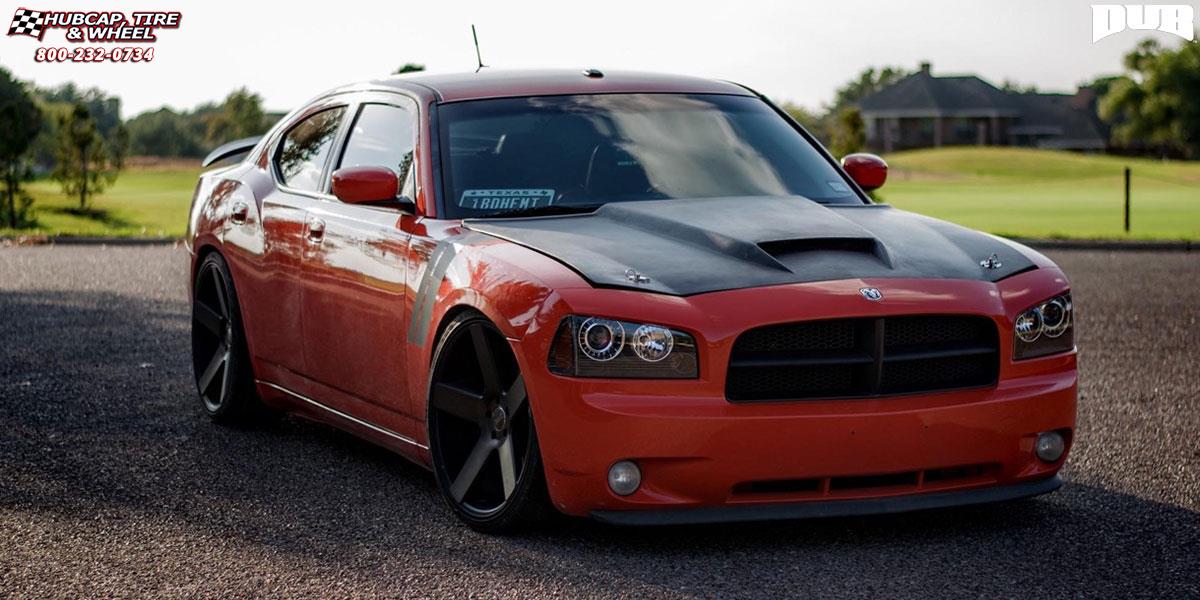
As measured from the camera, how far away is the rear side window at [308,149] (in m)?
7.52

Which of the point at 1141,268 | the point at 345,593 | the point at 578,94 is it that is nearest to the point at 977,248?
the point at 578,94

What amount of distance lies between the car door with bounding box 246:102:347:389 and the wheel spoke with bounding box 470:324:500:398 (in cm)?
164

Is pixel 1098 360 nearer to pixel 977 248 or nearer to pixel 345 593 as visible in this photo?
pixel 977 248

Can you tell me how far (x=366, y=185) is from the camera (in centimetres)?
636

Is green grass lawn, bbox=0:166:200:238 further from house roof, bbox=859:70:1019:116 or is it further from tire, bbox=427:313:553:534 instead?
house roof, bbox=859:70:1019:116

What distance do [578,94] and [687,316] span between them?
1.87 meters

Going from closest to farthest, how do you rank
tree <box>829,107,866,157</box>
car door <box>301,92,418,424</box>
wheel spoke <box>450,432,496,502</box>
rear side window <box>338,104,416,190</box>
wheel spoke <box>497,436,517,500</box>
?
wheel spoke <box>497,436,517,500</box>
wheel spoke <box>450,432,496,502</box>
car door <box>301,92,418,424</box>
rear side window <box>338,104,416,190</box>
tree <box>829,107,866,157</box>

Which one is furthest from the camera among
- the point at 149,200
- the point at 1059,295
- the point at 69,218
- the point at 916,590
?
the point at 149,200

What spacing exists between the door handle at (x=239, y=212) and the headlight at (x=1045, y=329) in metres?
3.66

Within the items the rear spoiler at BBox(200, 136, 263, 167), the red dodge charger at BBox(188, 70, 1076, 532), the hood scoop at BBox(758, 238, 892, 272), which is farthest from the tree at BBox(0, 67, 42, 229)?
the hood scoop at BBox(758, 238, 892, 272)

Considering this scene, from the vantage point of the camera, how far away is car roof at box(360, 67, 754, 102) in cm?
685

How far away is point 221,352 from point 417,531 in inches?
105

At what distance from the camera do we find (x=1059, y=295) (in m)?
5.78

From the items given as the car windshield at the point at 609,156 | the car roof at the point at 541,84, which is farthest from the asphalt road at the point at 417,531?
the car roof at the point at 541,84
